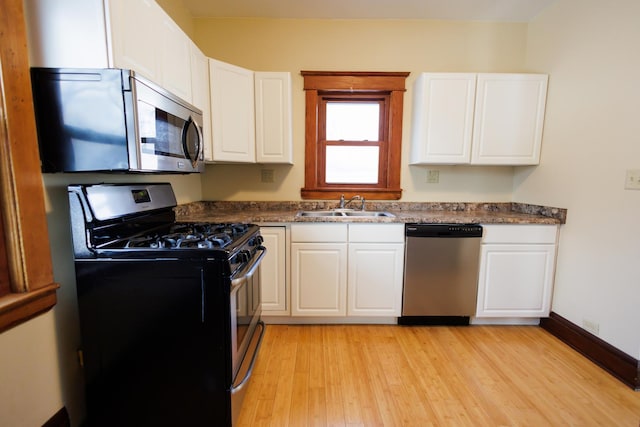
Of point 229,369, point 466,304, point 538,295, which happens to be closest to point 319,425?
point 229,369

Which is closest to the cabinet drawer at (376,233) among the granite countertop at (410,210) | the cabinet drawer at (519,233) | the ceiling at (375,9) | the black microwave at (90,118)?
the granite countertop at (410,210)

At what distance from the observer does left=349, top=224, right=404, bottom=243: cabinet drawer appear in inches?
84.1

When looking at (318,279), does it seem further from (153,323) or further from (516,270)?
(516,270)

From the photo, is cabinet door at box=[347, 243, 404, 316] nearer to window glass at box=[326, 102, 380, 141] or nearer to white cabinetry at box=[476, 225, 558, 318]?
white cabinetry at box=[476, 225, 558, 318]

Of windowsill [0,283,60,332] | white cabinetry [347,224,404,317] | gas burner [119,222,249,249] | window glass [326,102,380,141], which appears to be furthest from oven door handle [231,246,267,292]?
window glass [326,102,380,141]

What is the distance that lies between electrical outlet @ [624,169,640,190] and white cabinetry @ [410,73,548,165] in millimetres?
732

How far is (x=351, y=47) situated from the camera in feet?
8.26

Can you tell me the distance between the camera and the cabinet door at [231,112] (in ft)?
6.95

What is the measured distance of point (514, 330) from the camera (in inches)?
87.7

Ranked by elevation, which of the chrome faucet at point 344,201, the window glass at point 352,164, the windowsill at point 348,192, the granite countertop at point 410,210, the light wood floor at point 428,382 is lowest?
the light wood floor at point 428,382

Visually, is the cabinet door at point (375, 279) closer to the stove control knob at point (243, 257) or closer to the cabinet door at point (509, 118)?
the stove control knob at point (243, 257)

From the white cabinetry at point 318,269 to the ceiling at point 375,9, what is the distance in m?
1.81

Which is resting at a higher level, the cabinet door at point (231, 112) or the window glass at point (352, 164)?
the cabinet door at point (231, 112)

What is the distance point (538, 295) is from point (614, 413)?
2.91 feet
